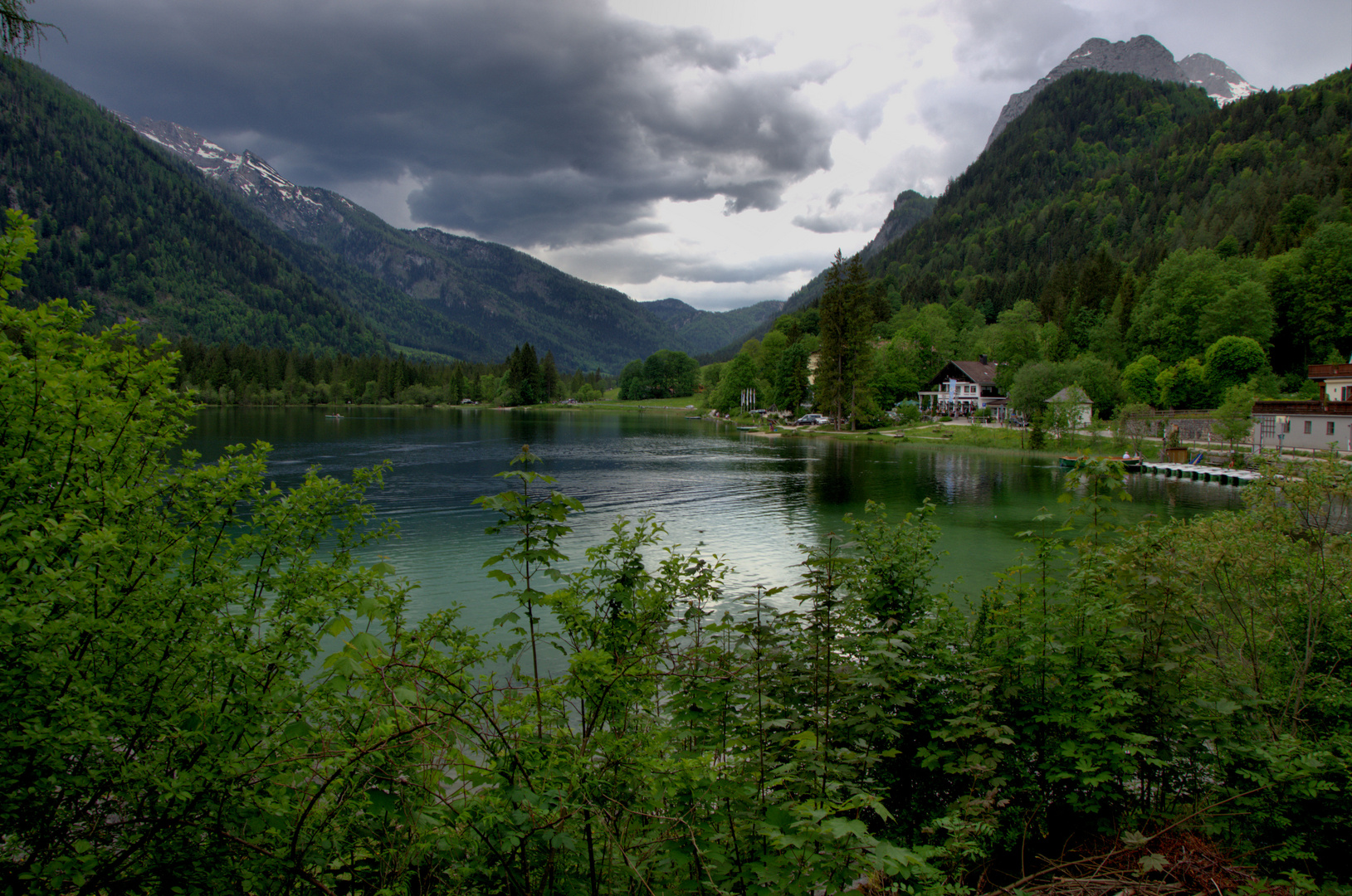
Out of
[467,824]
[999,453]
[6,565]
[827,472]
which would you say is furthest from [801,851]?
[999,453]

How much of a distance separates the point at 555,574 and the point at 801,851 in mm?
2224

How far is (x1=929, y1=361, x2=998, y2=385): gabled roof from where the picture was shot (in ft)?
352

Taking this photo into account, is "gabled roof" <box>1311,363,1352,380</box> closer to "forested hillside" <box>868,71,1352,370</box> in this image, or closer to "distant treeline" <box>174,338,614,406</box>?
"forested hillside" <box>868,71,1352,370</box>

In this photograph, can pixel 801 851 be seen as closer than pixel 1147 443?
Yes

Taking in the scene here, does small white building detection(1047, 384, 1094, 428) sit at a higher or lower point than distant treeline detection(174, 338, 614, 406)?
lower

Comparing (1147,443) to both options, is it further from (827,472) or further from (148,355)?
(148,355)

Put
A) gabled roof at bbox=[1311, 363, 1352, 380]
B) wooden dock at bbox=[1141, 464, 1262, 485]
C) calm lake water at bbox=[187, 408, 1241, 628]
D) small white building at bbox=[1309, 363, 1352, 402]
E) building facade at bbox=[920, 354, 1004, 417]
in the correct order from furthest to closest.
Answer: building facade at bbox=[920, 354, 1004, 417], gabled roof at bbox=[1311, 363, 1352, 380], small white building at bbox=[1309, 363, 1352, 402], wooden dock at bbox=[1141, 464, 1262, 485], calm lake water at bbox=[187, 408, 1241, 628]

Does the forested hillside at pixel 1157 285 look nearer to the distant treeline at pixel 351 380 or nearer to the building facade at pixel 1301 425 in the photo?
the building facade at pixel 1301 425

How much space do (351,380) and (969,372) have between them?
157593 mm

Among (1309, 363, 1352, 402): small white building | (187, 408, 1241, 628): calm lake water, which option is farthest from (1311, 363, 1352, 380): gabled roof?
(187, 408, 1241, 628): calm lake water

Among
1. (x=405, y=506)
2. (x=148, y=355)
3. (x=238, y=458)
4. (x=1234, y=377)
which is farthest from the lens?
(x=1234, y=377)

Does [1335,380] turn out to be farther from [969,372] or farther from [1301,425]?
[969,372]

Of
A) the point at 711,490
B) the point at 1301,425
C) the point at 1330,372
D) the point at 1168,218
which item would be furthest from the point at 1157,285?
the point at 711,490

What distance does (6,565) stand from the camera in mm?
3006
